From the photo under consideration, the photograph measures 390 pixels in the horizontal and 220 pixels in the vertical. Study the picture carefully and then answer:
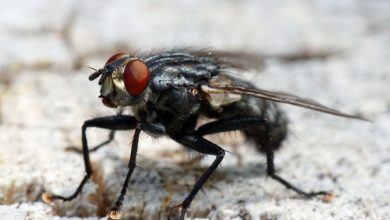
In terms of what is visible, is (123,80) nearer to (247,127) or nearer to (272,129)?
(247,127)

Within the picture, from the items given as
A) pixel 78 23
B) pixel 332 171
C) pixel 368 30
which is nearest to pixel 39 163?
pixel 332 171

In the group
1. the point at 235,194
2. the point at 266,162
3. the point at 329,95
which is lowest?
the point at 235,194

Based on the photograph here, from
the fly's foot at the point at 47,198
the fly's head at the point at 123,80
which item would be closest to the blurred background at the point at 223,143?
the fly's foot at the point at 47,198

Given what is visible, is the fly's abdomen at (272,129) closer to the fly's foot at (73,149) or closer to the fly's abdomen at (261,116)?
the fly's abdomen at (261,116)

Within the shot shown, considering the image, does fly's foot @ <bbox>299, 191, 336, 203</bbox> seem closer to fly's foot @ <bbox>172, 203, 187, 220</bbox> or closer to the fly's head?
fly's foot @ <bbox>172, 203, 187, 220</bbox>


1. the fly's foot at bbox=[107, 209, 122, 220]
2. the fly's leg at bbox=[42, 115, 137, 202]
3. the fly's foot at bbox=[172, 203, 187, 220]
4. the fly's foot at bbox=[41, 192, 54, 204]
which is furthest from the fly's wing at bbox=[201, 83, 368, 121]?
the fly's foot at bbox=[41, 192, 54, 204]

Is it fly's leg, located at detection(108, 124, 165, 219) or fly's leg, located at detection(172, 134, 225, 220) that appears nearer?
fly's leg, located at detection(108, 124, 165, 219)

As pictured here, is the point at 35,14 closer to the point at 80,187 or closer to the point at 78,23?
the point at 78,23
